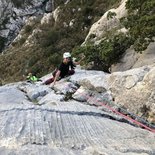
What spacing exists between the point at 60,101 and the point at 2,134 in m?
4.90

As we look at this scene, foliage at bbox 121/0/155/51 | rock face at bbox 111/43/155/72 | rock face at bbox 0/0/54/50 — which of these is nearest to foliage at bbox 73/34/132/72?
rock face at bbox 111/43/155/72

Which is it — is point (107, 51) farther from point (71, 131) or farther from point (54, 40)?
point (54, 40)

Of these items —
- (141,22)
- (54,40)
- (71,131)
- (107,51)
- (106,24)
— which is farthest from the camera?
(54,40)

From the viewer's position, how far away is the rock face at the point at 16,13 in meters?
66.1

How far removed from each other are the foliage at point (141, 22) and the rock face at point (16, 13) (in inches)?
1659

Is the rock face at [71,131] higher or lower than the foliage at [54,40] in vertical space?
higher

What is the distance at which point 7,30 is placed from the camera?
67.2 metres

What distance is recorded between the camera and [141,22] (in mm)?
20844

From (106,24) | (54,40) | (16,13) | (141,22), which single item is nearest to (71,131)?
(141,22)

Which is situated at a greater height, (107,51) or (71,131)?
(71,131)

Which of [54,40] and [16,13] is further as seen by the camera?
[16,13]

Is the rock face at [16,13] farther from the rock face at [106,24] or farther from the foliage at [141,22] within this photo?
the foliage at [141,22]

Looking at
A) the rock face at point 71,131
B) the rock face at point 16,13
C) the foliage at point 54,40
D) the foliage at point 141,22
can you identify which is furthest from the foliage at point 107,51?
the rock face at point 16,13

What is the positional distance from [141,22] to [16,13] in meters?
49.5
